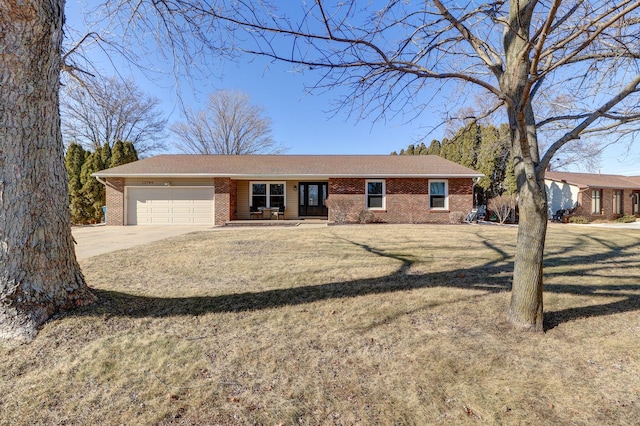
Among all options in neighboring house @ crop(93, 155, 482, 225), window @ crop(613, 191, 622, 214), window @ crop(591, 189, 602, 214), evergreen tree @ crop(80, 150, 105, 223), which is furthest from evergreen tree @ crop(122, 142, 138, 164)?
window @ crop(613, 191, 622, 214)

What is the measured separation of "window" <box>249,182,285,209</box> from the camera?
55.0 ft

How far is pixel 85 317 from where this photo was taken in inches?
125

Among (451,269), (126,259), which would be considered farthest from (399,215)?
(126,259)

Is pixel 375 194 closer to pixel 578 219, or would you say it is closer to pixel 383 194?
pixel 383 194

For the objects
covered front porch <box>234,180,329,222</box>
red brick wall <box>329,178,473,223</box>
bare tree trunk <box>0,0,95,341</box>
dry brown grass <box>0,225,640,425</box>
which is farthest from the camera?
covered front porch <box>234,180,329,222</box>

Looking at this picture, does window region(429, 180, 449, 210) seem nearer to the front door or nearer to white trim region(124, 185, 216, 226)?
the front door

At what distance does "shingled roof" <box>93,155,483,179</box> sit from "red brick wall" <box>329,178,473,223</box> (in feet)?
1.86

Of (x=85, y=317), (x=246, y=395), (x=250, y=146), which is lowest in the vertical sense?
Result: (x=246, y=395)

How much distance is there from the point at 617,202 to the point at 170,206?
30039 millimetres

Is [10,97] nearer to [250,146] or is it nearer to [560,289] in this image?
[560,289]

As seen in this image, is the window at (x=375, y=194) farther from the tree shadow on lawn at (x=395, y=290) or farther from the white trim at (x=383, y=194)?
A: the tree shadow on lawn at (x=395, y=290)

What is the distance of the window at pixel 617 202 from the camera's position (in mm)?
21191

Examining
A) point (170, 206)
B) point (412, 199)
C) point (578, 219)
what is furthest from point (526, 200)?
point (578, 219)

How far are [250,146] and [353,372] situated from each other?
29964 millimetres
